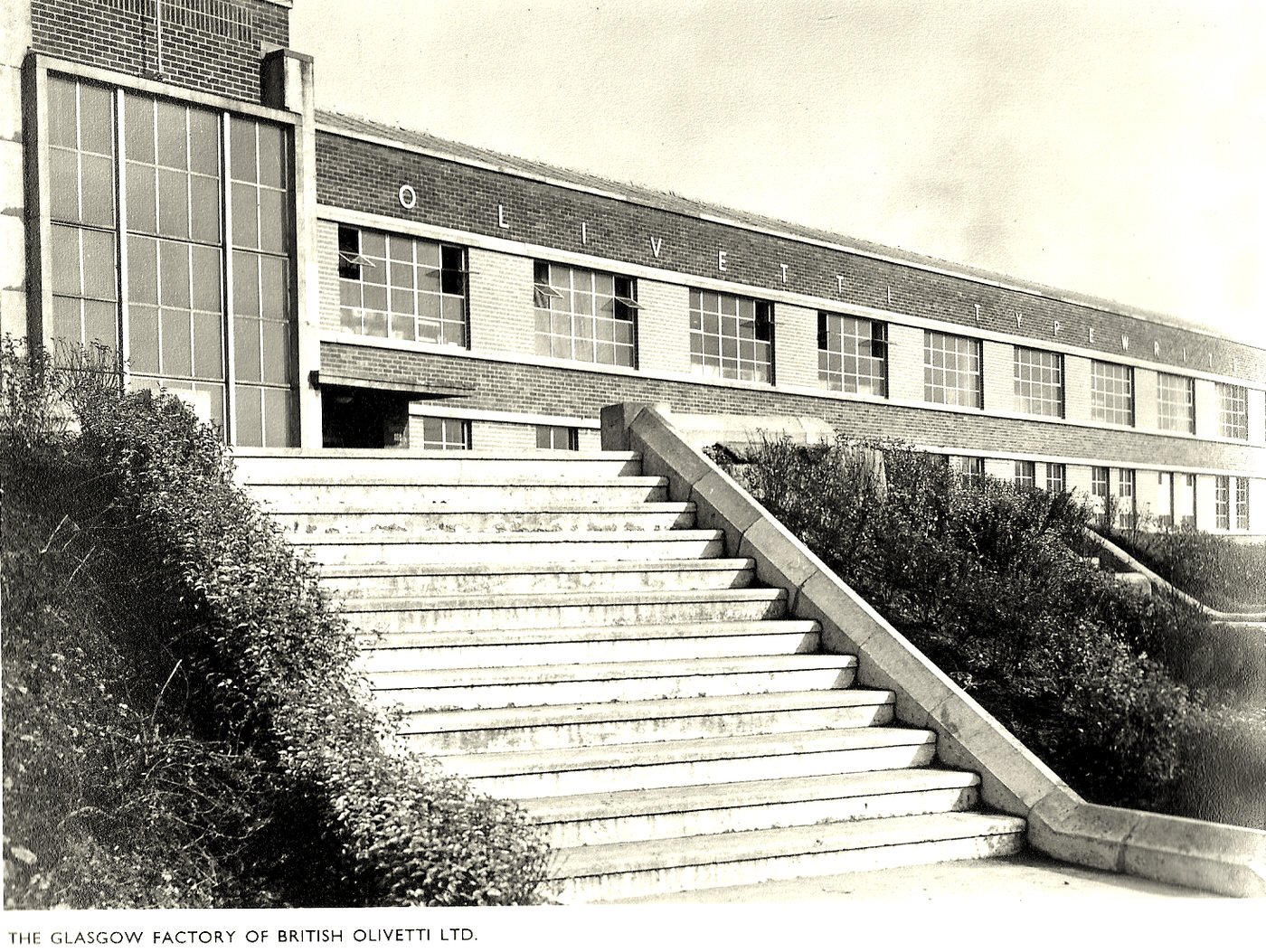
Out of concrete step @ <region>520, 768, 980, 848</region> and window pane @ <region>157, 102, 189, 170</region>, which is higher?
window pane @ <region>157, 102, 189, 170</region>

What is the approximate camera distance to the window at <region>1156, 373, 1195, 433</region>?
31938 mm

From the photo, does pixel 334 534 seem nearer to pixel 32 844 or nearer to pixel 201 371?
pixel 32 844

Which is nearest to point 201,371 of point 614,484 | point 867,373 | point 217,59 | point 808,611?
point 217,59

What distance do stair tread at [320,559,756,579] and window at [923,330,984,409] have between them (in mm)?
21760

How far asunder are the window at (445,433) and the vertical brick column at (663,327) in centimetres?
443

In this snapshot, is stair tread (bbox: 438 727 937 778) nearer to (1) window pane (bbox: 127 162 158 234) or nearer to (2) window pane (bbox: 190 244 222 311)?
(2) window pane (bbox: 190 244 222 311)

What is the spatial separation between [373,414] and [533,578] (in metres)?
11.7

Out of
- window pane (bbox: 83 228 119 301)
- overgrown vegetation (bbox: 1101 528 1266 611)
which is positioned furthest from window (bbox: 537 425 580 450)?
overgrown vegetation (bbox: 1101 528 1266 611)

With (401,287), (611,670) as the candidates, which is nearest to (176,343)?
(401,287)

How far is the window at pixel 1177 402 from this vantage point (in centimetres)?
3194

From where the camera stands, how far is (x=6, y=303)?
14.2 metres

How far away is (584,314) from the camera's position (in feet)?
74.0

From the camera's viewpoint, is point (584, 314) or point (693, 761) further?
point (584, 314)

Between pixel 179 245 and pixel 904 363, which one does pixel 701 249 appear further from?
pixel 179 245
